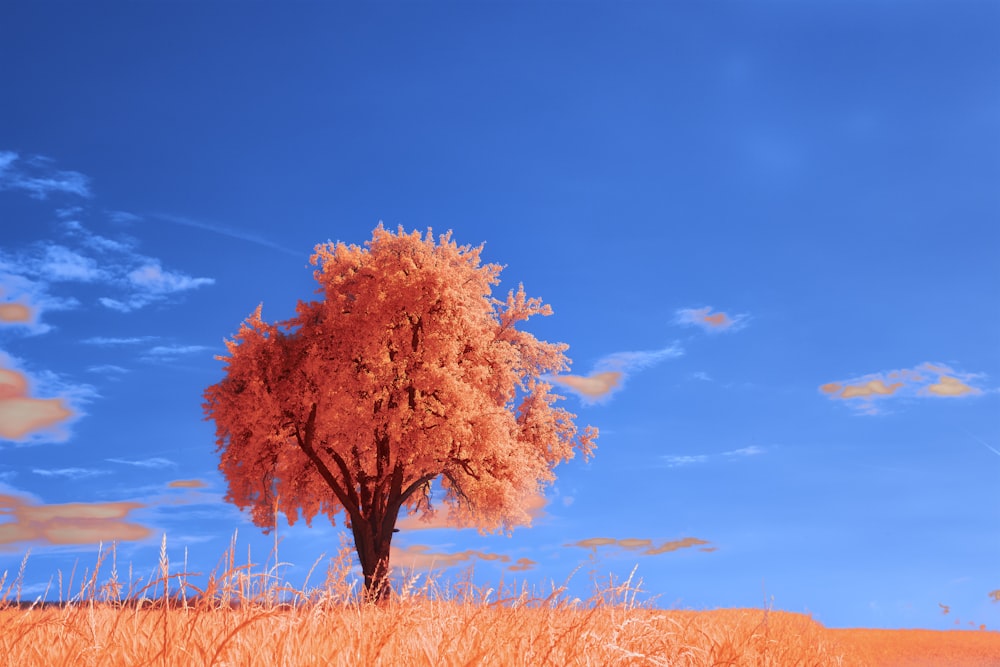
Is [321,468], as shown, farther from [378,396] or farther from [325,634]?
[325,634]

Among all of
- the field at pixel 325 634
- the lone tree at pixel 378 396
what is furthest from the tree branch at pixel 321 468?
the field at pixel 325 634

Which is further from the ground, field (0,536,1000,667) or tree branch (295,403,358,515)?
tree branch (295,403,358,515)

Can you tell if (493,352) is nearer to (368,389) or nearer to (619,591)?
(368,389)

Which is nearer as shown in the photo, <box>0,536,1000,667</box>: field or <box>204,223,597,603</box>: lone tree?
<box>0,536,1000,667</box>: field

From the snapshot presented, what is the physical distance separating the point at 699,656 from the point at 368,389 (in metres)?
16.6

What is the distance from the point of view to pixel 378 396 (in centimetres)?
2280

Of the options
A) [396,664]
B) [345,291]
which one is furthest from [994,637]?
[396,664]

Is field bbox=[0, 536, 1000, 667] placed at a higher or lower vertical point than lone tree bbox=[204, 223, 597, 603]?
lower

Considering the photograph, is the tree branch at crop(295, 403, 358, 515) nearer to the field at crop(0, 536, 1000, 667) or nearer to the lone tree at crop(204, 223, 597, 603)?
the lone tree at crop(204, 223, 597, 603)

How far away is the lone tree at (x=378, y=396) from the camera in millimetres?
22953

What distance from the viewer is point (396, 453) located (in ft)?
76.3

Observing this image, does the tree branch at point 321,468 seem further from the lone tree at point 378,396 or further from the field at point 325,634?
the field at point 325,634

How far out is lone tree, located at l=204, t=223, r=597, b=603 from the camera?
2295 centimetres

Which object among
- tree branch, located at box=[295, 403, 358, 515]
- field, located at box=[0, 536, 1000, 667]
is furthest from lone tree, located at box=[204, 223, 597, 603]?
field, located at box=[0, 536, 1000, 667]
